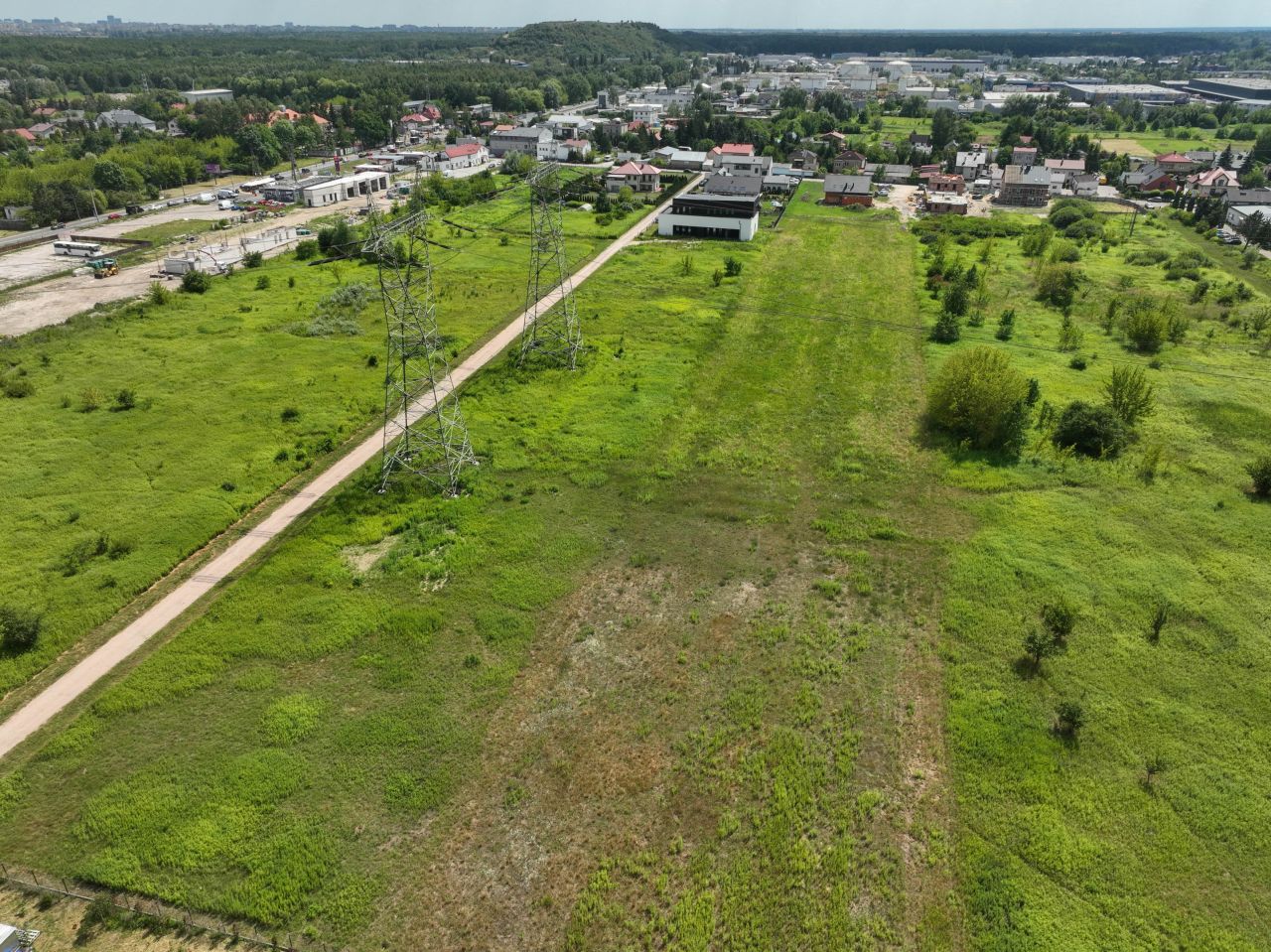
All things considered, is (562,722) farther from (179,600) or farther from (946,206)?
(946,206)

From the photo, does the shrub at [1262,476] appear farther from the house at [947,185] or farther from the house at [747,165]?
the house at [747,165]

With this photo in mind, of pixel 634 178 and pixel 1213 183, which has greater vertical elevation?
pixel 1213 183

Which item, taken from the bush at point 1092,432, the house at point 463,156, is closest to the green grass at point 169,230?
the house at point 463,156

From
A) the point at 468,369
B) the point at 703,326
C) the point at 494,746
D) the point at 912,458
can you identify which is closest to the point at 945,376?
the point at 912,458

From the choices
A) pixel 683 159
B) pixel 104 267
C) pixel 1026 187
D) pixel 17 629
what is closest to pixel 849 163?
pixel 683 159

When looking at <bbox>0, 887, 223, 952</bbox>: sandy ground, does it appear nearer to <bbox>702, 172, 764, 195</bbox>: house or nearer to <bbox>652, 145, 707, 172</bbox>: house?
<bbox>702, 172, 764, 195</bbox>: house

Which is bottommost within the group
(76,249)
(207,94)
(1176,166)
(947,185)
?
(76,249)

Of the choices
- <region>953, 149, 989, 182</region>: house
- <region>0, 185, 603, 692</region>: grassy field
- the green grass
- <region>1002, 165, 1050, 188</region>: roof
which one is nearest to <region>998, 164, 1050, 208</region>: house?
<region>1002, 165, 1050, 188</region>: roof
